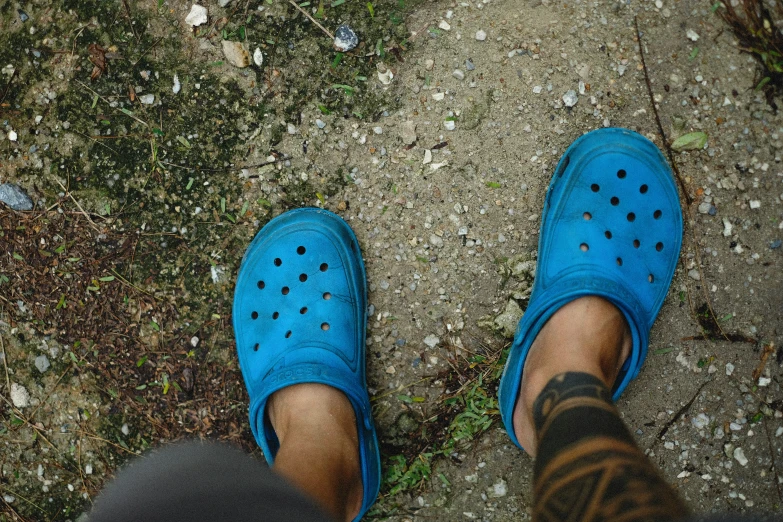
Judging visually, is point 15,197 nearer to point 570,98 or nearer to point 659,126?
point 570,98

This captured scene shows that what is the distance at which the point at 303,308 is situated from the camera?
2.06 m

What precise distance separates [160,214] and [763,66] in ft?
7.72

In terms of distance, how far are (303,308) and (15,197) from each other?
1.22 metres

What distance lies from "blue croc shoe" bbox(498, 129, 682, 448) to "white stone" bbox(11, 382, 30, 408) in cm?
187

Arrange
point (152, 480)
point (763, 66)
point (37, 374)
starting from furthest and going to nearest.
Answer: point (37, 374), point (763, 66), point (152, 480)

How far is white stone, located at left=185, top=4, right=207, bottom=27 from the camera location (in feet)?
6.49

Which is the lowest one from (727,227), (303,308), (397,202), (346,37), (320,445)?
(320,445)

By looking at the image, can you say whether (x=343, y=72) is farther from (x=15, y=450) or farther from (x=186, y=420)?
(x=15, y=450)

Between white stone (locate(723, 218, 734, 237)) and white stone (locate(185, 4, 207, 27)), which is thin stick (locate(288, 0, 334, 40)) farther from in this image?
white stone (locate(723, 218, 734, 237))

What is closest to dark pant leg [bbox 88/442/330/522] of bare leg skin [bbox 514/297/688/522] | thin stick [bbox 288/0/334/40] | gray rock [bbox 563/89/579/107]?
bare leg skin [bbox 514/297/688/522]

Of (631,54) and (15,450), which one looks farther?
(15,450)

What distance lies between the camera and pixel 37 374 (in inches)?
81.7

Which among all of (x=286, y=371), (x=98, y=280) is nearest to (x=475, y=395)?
(x=286, y=371)

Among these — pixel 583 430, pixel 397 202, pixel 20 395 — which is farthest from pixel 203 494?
pixel 20 395
